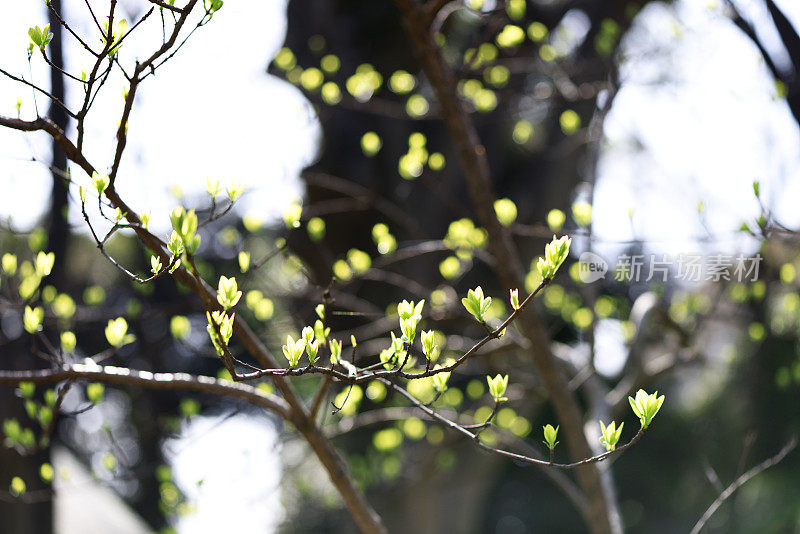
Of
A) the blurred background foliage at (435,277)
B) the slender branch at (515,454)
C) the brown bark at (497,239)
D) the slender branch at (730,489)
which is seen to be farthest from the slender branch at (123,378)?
the slender branch at (730,489)

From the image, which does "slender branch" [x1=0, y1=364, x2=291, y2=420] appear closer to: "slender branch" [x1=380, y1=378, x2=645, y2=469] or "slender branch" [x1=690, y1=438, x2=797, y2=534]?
"slender branch" [x1=380, y1=378, x2=645, y2=469]

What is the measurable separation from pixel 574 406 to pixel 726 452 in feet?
19.2

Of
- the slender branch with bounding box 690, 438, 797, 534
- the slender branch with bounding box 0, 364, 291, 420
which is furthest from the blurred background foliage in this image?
the slender branch with bounding box 0, 364, 291, 420

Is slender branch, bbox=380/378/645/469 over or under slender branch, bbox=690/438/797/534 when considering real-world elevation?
over

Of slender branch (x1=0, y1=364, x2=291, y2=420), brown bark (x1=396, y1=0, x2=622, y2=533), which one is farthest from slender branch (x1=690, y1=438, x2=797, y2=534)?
slender branch (x1=0, y1=364, x2=291, y2=420)

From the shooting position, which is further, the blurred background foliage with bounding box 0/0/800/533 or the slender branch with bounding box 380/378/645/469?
the blurred background foliage with bounding box 0/0/800/533

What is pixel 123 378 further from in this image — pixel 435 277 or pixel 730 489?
pixel 435 277

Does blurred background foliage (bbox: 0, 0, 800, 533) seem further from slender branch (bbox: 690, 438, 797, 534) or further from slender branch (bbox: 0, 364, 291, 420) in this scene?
slender branch (bbox: 0, 364, 291, 420)

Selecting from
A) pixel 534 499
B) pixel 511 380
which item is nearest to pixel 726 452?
pixel 534 499

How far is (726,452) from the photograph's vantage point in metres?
7.23

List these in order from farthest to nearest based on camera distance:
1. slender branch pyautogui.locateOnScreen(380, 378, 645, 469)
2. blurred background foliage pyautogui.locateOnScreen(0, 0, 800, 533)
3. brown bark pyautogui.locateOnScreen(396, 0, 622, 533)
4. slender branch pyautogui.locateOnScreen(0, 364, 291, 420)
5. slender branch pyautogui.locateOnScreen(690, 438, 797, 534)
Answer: blurred background foliage pyautogui.locateOnScreen(0, 0, 800, 533) < brown bark pyautogui.locateOnScreen(396, 0, 622, 533) < slender branch pyautogui.locateOnScreen(690, 438, 797, 534) < slender branch pyautogui.locateOnScreen(0, 364, 291, 420) < slender branch pyautogui.locateOnScreen(380, 378, 645, 469)

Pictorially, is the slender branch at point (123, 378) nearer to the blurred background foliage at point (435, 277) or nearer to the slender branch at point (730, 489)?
the blurred background foliage at point (435, 277)

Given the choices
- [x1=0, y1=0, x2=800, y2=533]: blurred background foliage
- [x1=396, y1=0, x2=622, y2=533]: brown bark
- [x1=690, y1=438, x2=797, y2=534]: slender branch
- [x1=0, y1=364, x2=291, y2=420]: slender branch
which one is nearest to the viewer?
[x1=0, y1=364, x2=291, y2=420]: slender branch

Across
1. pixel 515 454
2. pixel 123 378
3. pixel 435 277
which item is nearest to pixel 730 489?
pixel 515 454
